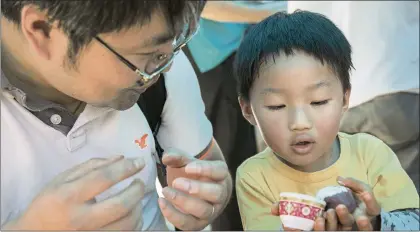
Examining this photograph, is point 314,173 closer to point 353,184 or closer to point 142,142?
point 353,184

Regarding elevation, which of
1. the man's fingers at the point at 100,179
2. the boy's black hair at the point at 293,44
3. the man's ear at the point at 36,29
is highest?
the man's ear at the point at 36,29

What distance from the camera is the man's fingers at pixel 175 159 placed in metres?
1.36

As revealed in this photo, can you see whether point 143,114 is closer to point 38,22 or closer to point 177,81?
point 177,81

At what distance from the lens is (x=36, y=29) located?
124cm

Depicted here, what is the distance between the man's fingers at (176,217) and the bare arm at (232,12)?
1.50m

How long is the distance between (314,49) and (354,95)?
31.2 inches

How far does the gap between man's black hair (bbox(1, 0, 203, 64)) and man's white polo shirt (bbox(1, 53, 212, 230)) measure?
7.4 inches

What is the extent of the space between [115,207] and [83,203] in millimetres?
59

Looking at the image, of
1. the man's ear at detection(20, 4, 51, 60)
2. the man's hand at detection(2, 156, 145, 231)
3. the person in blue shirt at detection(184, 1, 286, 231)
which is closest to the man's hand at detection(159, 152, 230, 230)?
the man's hand at detection(2, 156, 145, 231)

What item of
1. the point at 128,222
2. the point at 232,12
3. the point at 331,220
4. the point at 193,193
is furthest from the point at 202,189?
the point at 232,12

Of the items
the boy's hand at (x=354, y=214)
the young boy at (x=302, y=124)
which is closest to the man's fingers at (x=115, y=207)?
the boy's hand at (x=354, y=214)

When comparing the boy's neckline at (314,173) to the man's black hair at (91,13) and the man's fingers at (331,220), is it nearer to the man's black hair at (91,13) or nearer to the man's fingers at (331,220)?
the man's fingers at (331,220)

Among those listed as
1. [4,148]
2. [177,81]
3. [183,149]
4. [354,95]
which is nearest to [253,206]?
[183,149]

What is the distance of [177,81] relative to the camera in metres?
1.53
